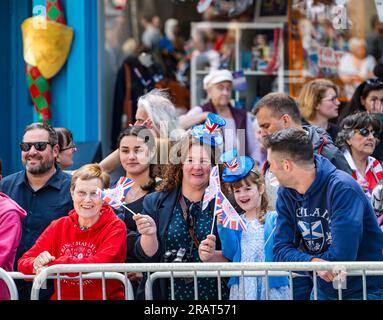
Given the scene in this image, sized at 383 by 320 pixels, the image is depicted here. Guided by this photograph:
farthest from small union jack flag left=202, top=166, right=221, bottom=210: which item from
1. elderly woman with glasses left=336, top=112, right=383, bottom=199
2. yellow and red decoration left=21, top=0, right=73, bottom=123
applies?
yellow and red decoration left=21, top=0, right=73, bottom=123

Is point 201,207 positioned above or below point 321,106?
below

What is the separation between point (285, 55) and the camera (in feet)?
37.6

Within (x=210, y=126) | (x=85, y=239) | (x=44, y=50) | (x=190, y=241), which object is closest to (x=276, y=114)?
(x=210, y=126)

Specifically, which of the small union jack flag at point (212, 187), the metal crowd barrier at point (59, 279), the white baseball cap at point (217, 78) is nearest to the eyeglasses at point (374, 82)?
the white baseball cap at point (217, 78)

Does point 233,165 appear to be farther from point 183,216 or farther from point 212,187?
point 183,216

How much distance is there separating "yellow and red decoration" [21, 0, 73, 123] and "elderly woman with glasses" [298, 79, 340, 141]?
7.95 feet

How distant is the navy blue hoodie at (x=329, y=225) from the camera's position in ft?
18.3

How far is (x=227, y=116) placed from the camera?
941 cm

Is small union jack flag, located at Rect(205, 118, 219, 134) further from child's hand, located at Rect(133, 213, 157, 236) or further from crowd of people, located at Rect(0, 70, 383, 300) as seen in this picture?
child's hand, located at Rect(133, 213, 157, 236)

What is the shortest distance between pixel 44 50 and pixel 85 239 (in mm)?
3614

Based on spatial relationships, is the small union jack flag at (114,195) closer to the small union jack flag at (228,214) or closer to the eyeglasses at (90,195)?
the eyeglasses at (90,195)

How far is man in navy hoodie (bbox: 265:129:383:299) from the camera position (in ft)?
18.4
